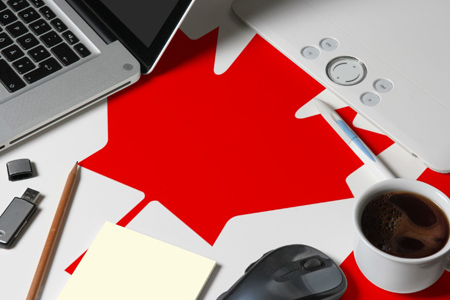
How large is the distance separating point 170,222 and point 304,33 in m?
0.35

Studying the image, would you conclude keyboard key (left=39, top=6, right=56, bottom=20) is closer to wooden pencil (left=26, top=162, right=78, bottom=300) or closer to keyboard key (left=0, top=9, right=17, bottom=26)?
keyboard key (left=0, top=9, right=17, bottom=26)

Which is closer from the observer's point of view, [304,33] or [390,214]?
[390,214]

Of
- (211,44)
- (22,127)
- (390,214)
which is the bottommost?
(22,127)

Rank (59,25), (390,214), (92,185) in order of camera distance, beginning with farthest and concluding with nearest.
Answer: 1. (59,25)
2. (92,185)
3. (390,214)

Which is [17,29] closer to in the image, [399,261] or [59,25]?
[59,25]

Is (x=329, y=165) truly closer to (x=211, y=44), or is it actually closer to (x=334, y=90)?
(x=334, y=90)

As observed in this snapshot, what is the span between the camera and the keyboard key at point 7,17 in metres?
0.98

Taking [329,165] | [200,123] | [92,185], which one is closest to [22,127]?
[92,185]

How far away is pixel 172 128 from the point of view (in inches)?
35.9

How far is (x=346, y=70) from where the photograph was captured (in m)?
0.93

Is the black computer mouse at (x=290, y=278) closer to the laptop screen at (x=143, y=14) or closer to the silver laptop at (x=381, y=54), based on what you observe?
the silver laptop at (x=381, y=54)

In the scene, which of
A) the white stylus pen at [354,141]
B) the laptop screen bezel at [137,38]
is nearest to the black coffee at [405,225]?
the white stylus pen at [354,141]

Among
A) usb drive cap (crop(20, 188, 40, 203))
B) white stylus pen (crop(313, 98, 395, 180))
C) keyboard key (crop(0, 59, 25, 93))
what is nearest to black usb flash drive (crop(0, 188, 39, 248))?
usb drive cap (crop(20, 188, 40, 203))

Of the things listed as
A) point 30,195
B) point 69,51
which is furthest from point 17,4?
point 30,195
